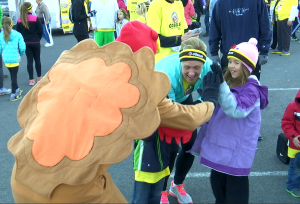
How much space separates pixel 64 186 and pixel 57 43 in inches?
478

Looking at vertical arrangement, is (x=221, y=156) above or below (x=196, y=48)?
below

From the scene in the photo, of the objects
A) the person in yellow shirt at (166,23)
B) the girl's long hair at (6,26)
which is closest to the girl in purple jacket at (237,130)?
the person in yellow shirt at (166,23)

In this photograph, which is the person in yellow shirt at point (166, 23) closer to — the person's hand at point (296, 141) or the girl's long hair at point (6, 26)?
the person's hand at point (296, 141)

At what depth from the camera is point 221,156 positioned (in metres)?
2.43

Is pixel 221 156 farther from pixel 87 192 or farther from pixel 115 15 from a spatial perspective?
pixel 115 15

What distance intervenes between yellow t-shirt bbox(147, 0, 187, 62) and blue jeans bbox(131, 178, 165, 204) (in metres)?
2.44

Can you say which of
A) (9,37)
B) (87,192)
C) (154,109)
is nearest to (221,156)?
(154,109)

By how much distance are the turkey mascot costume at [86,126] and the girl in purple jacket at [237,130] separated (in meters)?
0.79

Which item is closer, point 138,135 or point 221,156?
point 138,135

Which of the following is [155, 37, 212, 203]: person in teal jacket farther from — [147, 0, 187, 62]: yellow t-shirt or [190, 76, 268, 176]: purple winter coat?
[147, 0, 187, 62]: yellow t-shirt

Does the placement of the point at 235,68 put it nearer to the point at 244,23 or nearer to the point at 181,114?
the point at 181,114

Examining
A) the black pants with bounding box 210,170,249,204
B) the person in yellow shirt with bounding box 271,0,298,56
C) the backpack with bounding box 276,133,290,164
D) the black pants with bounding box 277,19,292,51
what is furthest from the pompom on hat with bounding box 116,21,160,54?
the black pants with bounding box 277,19,292,51

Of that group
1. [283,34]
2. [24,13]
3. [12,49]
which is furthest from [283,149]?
[283,34]

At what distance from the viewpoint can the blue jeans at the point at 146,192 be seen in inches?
98.7
